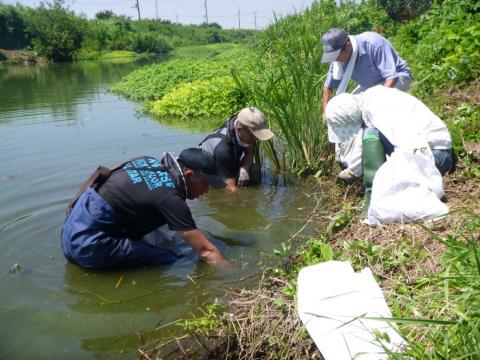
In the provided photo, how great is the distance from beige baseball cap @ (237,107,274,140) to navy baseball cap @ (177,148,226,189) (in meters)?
1.69

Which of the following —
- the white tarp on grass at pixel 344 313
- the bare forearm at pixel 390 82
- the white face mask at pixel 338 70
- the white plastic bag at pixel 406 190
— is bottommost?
the white tarp on grass at pixel 344 313

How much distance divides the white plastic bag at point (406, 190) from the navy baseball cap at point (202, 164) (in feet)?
3.63

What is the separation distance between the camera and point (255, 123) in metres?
4.92

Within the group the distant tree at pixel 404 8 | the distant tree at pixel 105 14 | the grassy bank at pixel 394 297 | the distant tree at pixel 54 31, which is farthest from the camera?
the distant tree at pixel 105 14

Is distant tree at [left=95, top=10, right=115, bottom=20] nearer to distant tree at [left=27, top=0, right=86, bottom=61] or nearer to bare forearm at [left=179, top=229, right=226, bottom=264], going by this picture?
distant tree at [left=27, top=0, right=86, bottom=61]

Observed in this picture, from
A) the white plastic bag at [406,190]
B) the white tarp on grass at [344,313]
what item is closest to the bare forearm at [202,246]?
the white tarp on grass at [344,313]

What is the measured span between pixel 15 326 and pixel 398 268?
255cm

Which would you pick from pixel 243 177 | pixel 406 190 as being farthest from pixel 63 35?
pixel 406 190

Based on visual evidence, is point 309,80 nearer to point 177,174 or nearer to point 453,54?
point 453,54

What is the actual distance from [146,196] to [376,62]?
3.18 m

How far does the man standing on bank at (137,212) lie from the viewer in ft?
10.9

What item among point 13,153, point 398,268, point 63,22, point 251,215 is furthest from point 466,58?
point 63,22

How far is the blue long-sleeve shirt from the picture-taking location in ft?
16.8

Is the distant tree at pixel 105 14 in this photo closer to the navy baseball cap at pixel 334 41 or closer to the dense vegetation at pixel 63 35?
the dense vegetation at pixel 63 35
